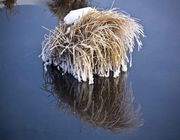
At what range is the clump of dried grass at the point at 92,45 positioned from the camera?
1.73 meters

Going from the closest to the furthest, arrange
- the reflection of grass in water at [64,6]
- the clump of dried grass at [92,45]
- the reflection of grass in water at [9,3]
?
the clump of dried grass at [92,45], the reflection of grass in water at [64,6], the reflection of grass in water at [9,3]

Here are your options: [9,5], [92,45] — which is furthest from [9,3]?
[92,45]

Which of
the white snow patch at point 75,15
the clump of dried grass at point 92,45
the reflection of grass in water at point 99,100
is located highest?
the white snow patch at point 75,15

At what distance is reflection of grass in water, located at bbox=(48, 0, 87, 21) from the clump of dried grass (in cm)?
43

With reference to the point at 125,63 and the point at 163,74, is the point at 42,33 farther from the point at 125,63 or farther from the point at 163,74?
the point at 163,74

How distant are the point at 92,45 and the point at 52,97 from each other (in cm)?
24

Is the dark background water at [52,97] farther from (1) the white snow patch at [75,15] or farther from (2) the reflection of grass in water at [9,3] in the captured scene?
(1) the white snow patch at [75,15]

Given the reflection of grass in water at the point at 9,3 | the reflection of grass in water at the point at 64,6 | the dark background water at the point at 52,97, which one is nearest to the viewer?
the dark background water at the point at 52,97

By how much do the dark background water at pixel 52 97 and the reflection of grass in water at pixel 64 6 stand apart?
4 cm

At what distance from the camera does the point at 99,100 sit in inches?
66.1

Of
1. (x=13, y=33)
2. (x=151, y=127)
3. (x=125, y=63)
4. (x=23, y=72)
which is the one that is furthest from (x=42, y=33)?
(x=151, y=127)

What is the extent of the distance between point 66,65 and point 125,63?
233mm

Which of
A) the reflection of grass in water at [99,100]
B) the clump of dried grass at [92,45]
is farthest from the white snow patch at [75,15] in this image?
the reflection of grass in water at [99,100]

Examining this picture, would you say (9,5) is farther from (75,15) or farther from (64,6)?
(75,15)
